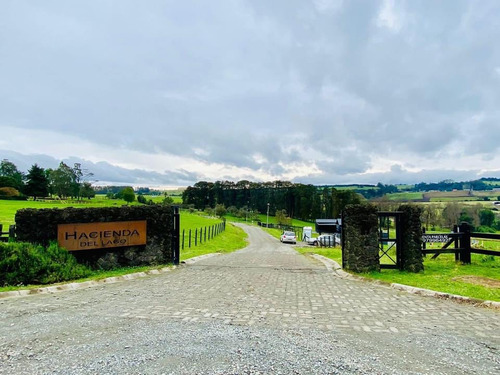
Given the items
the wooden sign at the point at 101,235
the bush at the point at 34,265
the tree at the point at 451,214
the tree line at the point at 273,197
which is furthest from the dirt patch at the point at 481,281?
the tree line at the point at 273,197

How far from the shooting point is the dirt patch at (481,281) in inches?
312

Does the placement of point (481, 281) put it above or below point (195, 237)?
above

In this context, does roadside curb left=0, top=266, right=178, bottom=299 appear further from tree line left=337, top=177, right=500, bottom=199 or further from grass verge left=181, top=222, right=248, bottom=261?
tree line left=337, top=177, right=500, bottom=199

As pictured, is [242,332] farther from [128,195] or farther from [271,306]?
[128,195]

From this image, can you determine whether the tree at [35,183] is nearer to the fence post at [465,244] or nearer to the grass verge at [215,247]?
the grass verge at [215,247]

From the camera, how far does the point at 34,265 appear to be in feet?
25.6

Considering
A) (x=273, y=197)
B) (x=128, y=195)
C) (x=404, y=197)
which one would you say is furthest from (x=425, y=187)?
(x=128, y=195)

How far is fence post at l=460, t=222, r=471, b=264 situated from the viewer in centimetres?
1085

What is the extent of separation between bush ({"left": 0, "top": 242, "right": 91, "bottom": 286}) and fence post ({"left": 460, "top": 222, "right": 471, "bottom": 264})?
1193 centimetres

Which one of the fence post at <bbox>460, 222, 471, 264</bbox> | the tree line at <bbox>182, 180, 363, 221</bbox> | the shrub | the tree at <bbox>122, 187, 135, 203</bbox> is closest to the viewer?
the fence post at <bbox>460, 222, 471, 264</bbox>

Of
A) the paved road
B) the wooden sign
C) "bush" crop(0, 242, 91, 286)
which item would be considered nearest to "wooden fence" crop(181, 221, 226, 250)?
the wooden sign

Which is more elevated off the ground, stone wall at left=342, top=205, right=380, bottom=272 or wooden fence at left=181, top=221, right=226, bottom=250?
stone wall at left=342, top=205, right=380, bottom=272

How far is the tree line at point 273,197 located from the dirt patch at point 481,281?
71.8 m

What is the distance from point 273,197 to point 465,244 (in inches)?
3689
